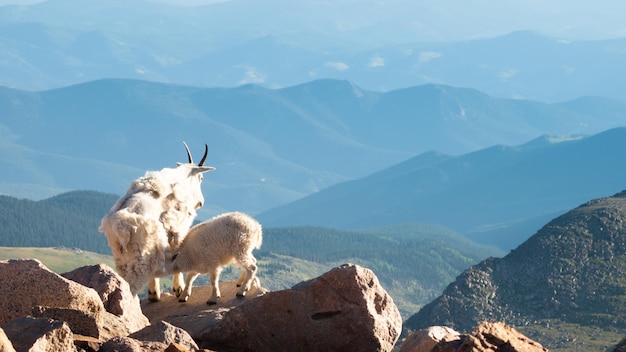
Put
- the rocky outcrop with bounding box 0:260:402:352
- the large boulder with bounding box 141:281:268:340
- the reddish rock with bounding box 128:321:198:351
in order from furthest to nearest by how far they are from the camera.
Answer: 1. the large boulder with bounding box 141:281:268:340
2. the rocky outcrop with bounding box 0:260:402:352
3. the reddish rock with bounding box 128:321:198:351

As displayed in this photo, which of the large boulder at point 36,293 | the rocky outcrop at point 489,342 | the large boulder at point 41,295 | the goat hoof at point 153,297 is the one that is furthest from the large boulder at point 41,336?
the goat hoof at point 153,297

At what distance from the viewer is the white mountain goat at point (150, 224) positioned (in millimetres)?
20297

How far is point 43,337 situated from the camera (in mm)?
13391

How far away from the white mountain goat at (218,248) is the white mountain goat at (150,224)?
1.19ft

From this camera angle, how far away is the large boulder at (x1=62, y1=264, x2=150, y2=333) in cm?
1781

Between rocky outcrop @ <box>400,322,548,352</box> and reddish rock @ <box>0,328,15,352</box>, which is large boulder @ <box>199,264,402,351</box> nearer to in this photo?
rocky outcrop @ <box>400,322,548,352</box>

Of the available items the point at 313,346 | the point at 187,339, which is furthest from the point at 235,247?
the point at 187,339

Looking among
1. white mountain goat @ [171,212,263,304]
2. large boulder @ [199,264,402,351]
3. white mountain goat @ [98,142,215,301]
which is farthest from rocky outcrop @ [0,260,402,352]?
white mountain goat @ [171,212,263,304]

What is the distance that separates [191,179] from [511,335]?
10.4 metres

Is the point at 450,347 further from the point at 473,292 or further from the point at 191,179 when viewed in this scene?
the point at 473,292

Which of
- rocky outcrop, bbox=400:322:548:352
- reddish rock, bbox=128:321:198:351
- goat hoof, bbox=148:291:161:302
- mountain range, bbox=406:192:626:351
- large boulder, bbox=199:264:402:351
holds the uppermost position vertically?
rocky outcrop, bbox=400:322:548:352

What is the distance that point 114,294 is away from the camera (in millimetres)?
18172

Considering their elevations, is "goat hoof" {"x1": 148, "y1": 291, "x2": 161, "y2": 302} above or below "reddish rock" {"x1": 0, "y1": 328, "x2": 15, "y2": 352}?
below

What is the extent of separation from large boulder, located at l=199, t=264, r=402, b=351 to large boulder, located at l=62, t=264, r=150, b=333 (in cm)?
114
